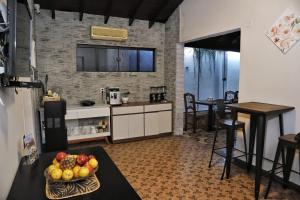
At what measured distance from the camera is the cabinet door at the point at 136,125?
185 inches

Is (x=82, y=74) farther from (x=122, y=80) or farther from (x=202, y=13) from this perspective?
(x=202, y=13)

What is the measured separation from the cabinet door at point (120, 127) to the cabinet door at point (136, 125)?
95mm

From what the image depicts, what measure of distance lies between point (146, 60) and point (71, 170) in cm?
441

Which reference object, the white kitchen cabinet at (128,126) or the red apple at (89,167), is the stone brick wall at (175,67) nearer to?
the white kitchen cabinet at (128,126)

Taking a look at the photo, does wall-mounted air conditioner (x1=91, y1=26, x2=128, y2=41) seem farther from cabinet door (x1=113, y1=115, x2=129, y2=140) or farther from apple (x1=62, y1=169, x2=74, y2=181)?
apple (x1=62, y1=169, x2=74, y2=181)

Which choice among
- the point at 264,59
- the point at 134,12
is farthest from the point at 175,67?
the point at 264,59

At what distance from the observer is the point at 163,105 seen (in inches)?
199

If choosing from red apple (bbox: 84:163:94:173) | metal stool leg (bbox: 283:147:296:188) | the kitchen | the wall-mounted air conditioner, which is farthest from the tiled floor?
the wall-mounted air conditioner

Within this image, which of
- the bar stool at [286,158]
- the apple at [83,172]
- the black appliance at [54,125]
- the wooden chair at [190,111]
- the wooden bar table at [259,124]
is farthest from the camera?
the wooden chair at [190,111]

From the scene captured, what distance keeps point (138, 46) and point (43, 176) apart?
4.22 m

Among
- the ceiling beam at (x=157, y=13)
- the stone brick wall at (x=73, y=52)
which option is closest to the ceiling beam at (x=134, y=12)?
the stone brick wall at (x=73, y=52)

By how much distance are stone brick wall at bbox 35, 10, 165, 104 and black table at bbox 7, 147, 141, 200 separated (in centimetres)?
317

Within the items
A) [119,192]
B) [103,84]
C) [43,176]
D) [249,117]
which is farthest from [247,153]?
[103,84]

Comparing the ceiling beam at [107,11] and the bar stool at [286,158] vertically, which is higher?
the ceiling beam at [107,11]
